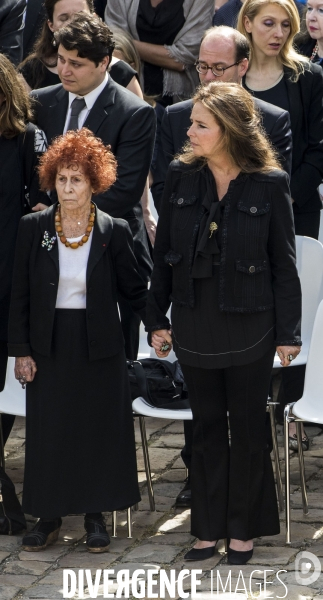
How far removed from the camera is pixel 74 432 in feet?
15.7

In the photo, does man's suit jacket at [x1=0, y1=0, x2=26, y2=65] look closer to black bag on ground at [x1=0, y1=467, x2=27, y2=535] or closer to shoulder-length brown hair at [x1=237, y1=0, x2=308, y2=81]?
shoulder-length brown hair at [x1=237, y1=0, x2=308, y2=81]

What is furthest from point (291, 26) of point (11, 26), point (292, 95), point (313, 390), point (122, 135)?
point (313, 390)

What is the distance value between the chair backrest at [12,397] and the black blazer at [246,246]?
1175 mm

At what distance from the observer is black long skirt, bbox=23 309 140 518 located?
15.6ft

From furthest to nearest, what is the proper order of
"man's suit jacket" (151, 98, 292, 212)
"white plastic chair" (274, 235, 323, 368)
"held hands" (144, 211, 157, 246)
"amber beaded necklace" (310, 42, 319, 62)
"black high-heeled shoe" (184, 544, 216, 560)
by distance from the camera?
"amber beaded necklace" (310, 42, 319, 62) < "held hands" (144, 211, 157, 246) < "white plastic chair" (274, 235, 323, 368) < "man's suit jacket" (151, 98, 292, 212) < "black high-heeled shoe" (184, 544, 216, 560)

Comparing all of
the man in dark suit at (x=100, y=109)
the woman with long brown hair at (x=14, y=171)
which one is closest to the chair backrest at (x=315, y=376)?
the man in dark suit at (x=100, y=109)

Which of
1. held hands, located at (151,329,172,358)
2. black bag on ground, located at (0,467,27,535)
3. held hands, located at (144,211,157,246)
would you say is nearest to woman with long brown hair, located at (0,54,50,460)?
black bag on ground, located at (0,467,27,535)

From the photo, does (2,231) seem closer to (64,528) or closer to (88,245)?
(88,245)

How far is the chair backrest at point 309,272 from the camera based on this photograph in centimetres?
573

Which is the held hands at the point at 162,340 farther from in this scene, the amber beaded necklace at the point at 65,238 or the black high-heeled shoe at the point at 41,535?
the black high-heeled shoe at the point at 41,535

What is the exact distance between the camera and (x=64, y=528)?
16.9 ft

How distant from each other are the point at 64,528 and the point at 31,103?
2.04 metres

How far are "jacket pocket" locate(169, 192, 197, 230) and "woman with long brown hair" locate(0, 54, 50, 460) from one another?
0.81m

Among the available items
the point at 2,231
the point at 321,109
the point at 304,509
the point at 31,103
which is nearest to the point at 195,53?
the point at 321,109
